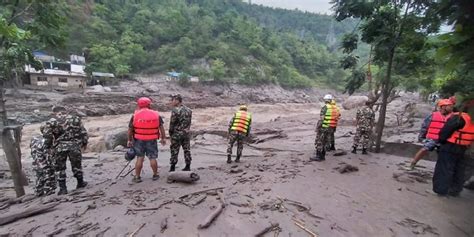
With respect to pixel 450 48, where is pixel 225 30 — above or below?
above

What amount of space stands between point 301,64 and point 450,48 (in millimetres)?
81902

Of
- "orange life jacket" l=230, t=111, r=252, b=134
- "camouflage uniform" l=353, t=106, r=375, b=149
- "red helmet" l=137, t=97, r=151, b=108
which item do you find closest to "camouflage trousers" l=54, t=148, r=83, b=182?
"red helmet" l=137, t=97, r=151, b=108

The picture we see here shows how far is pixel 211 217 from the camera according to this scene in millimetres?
4723

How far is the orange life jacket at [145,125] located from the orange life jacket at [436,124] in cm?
605

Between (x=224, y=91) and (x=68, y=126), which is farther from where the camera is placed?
(x=224, y=91)

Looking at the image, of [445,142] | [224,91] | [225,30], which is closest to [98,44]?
[224,91]

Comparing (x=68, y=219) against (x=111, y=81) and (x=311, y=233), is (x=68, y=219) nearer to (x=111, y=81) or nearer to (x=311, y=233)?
(x=311, y=233)

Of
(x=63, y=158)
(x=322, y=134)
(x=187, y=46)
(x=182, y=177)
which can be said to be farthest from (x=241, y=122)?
(x=187, y=46)

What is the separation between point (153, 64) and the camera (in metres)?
54.0

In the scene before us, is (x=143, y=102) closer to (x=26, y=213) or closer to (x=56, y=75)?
(x=26, y=213)

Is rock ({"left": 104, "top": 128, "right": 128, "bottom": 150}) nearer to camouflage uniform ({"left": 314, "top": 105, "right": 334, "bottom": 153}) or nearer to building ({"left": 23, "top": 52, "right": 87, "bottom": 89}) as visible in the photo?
camouflage uniform ({"left": 314, "top": 105, "right": 334, "bottom": 153})

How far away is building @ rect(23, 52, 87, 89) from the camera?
122 feet

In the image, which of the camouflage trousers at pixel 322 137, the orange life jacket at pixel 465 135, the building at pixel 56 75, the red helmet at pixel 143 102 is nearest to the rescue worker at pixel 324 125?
the camouflage trousers at pixel 322 137

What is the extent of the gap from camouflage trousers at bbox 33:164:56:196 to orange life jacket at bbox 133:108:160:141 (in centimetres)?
194
